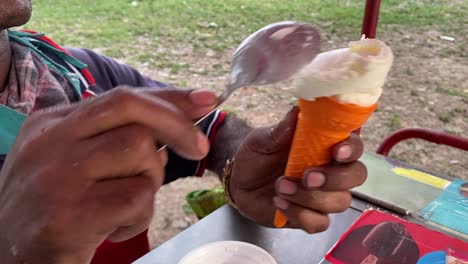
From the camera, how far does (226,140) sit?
5.00ft

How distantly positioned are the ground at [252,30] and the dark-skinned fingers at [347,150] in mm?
1752

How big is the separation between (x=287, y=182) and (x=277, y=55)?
0.27 m

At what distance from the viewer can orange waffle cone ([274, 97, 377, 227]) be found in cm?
85

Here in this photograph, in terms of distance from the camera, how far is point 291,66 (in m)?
0.84

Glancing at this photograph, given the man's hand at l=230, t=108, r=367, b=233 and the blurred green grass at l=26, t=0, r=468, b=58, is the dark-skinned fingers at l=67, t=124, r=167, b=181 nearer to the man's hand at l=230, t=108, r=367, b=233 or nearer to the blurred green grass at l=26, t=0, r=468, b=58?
the man's hand at l=230, t=108, r=367, b=233

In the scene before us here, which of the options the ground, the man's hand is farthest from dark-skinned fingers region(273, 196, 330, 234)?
the ground

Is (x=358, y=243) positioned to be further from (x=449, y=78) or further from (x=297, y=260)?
(x=449, y=78)

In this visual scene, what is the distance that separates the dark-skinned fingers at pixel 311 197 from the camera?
3.21ft

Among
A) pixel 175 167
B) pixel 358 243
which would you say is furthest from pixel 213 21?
pixel 358 243

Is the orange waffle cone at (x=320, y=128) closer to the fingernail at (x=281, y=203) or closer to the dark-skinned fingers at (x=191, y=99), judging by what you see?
the fingernail at (x=281, y=203)

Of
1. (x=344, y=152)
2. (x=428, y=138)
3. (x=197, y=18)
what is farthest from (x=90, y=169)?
(x=197, y=18)

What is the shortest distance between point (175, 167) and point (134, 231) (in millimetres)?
838

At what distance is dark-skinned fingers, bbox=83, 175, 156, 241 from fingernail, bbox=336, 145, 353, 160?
393 mm

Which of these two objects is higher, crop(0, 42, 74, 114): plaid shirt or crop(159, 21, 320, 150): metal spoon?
crop(159, 21, 320, 150): metal spoon
